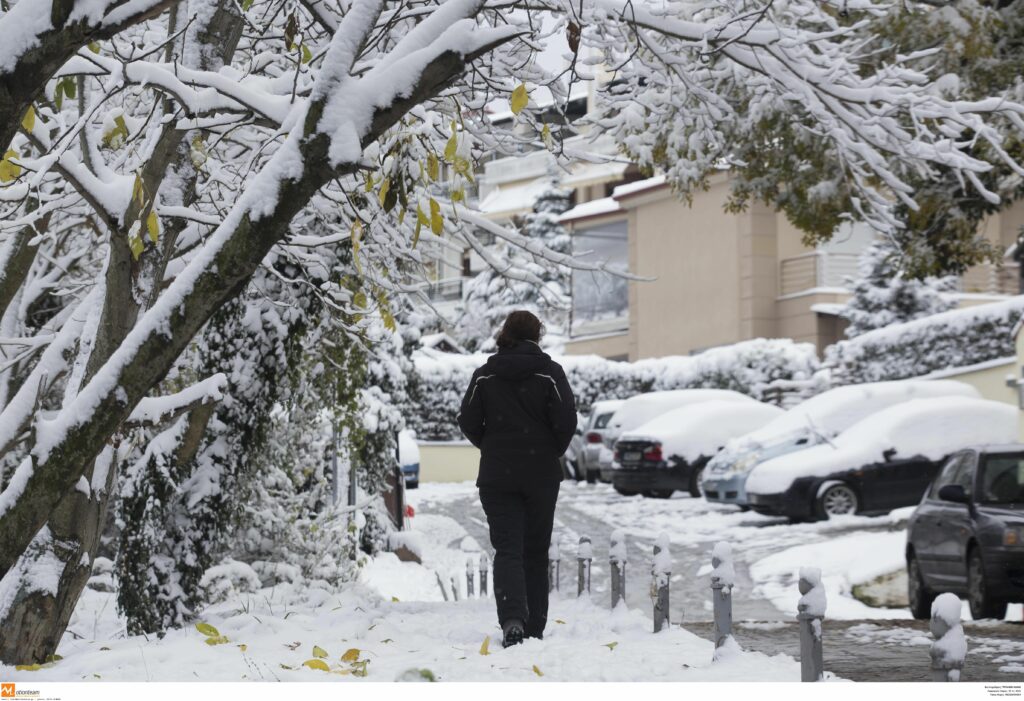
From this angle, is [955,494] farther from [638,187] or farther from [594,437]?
[638,187]

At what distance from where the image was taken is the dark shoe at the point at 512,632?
7297 millimetres

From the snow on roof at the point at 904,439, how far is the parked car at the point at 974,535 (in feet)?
22.2

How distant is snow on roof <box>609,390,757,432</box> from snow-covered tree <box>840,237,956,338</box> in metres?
6.04

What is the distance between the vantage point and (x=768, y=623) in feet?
33.4

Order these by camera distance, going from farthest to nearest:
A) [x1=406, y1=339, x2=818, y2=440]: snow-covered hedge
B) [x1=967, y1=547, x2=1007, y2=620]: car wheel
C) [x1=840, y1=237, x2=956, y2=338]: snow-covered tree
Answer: [x1=840, y1=237, x2=956, y2=338]: snow-covered tree
[x1=406, y1=339, x2=818, y2=440]: snow-covered hedge
[x1=967, y1=547, x2=1007, y2=620]: car wheel

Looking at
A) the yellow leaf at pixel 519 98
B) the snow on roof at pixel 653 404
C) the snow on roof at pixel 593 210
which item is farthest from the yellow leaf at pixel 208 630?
the snow on roof at pixel 593 210

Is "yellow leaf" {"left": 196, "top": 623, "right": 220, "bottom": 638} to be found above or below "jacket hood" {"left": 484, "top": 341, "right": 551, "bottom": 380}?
below

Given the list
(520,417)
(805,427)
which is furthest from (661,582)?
(805,427)

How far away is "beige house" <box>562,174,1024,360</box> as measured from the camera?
36031 millimetres

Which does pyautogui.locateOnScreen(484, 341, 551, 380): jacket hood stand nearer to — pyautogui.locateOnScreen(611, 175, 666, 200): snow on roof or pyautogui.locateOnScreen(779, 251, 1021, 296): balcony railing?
pyautogui.locateOnScreen(779, 251, 1021, 296): balcony railing

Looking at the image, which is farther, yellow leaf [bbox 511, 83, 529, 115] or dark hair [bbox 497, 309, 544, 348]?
dark hair [bbox 497, 309, 544, 348]

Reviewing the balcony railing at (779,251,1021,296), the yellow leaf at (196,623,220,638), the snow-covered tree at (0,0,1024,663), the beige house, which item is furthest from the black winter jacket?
the balcony railing at (779,251,1021,296)

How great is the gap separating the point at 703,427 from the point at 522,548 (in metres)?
17.7

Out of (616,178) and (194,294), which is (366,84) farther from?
(616,178)
